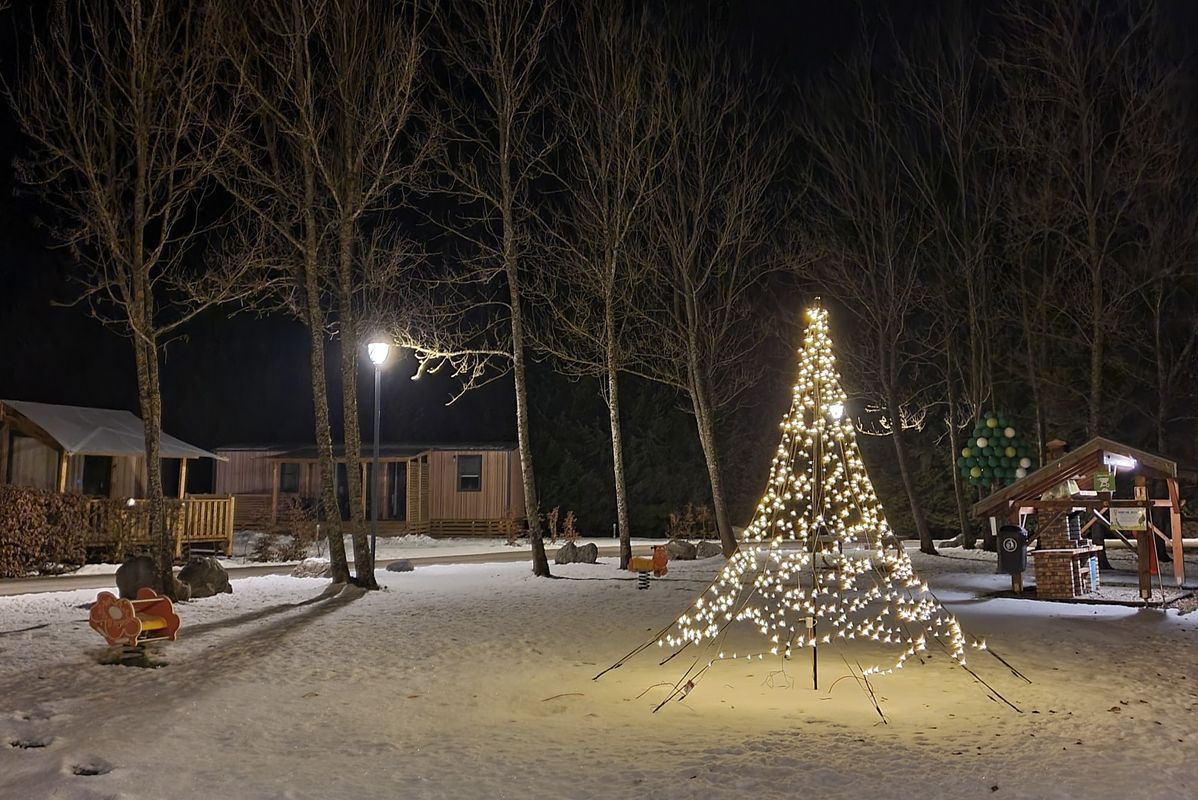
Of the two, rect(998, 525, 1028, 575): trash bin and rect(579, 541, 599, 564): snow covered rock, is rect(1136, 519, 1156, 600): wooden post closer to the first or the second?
rect(998, 525, 1028, 575): trash bin

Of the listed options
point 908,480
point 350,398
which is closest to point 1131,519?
point 908,480

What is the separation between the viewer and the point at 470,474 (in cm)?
3234

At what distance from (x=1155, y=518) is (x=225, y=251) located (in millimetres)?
18560

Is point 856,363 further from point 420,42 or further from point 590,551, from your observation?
point 420,42

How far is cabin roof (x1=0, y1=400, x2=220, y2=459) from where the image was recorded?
2303 cm

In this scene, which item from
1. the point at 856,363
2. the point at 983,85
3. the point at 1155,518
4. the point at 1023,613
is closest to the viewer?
the point at 1023,613

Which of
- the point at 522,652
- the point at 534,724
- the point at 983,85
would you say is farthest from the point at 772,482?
the point at 983,85

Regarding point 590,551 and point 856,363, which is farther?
point 856,363

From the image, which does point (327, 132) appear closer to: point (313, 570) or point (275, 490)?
point (313, 570)

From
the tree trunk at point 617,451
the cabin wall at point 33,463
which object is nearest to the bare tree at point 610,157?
the tree trunk at point 617,451

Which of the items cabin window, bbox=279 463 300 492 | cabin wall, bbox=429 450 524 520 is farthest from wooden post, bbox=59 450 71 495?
cabin wall, bbox=429 450 524 520

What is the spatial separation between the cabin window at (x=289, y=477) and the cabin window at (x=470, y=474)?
5.60 metres

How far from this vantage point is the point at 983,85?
944 inches

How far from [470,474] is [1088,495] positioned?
2128 cm
